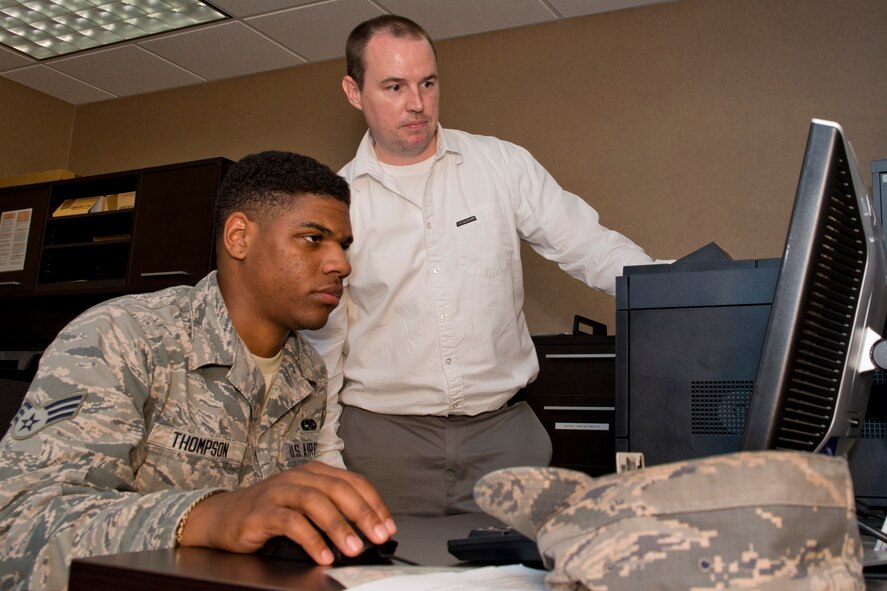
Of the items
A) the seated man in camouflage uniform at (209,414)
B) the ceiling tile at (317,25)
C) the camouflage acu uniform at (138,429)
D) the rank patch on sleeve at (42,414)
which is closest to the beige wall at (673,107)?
the ceiling tile at (317,25)

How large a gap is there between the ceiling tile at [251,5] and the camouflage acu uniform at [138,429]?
260 cm

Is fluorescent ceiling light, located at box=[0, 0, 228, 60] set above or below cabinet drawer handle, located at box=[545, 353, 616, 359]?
above

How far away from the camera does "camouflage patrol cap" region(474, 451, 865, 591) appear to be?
43 centimetres

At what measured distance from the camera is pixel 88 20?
152 inches

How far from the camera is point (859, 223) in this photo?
0.78 m

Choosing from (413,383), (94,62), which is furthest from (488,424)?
(94,62)

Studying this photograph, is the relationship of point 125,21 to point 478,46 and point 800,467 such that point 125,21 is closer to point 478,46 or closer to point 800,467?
point 478,46

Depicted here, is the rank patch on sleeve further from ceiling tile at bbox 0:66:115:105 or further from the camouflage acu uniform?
ceiling tile at bbox 0:66:115:105

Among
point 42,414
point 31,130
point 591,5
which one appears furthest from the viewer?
point 31,130

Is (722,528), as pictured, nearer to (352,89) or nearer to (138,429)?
(138,429)

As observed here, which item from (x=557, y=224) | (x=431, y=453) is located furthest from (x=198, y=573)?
(x=557, y=224)

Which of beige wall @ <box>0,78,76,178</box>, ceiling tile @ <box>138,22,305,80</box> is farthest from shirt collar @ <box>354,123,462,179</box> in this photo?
beige wall @ <box>0,78,76,178</box>

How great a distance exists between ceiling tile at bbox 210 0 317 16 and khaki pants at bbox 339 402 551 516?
240 centimetres

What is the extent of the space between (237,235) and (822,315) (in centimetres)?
88
